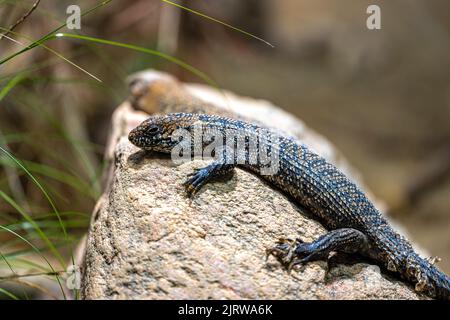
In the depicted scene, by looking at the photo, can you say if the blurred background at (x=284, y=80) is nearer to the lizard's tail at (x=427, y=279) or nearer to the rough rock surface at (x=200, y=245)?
the rough rock surface at (x=200, y=245)

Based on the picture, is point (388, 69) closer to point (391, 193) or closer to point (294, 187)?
point (391, 193)

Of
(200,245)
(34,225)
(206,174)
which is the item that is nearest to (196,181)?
(206,174)

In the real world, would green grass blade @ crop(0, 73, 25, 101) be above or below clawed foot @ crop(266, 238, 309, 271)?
above

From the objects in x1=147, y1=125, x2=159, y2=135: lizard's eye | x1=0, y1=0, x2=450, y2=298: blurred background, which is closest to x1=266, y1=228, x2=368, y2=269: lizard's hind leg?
x1=147, y1=125, x2=159, y2=135: lizard's eye

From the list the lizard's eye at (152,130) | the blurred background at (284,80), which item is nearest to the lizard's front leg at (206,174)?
the lizard's eye at (152,130)

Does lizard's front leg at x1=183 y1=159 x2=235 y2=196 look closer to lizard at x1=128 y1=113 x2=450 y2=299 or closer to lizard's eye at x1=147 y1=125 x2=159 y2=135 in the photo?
lizard at x1=128 y1=113 x2=450 y2=299

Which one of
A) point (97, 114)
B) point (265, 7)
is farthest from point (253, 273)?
point (265, 7)
